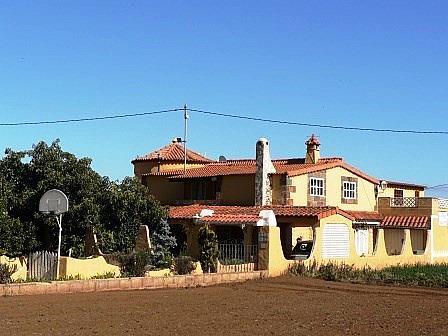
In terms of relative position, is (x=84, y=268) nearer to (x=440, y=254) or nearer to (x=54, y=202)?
(x=54, y=202)

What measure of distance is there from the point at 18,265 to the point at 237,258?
327 inches

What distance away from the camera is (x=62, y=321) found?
48.1ft

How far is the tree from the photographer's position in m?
26.6

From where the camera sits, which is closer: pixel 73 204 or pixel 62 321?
pixel 62 321

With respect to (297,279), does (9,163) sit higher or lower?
higher

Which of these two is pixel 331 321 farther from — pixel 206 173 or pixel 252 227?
pixel 206 173

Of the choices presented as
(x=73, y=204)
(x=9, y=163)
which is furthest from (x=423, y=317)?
(x=9, y=163)

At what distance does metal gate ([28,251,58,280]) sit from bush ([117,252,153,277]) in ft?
6.89

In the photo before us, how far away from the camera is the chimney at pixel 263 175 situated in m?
36.6

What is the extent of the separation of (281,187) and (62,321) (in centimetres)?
2286

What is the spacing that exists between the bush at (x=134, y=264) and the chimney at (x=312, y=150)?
1914cm

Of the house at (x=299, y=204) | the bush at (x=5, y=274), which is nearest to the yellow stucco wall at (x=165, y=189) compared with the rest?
the house at (x=299, y=204)

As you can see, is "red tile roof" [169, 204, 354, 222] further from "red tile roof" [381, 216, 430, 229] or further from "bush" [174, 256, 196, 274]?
"red tile roof" [381, 216, 430, 229]

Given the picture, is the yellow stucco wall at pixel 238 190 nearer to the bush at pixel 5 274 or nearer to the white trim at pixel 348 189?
A: the white trim at pixel 348 189
